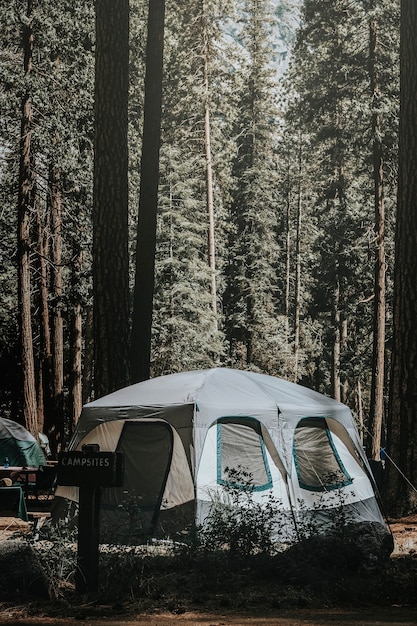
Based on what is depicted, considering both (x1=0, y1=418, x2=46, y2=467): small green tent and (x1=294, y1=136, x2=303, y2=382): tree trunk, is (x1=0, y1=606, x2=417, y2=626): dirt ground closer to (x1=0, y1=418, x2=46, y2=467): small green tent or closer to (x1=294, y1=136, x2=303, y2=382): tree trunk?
(x1=0, y1=418, x2=46, y2=467): small green tent

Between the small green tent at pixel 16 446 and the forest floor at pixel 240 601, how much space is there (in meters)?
12.4

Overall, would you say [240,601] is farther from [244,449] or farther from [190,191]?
[190,191]

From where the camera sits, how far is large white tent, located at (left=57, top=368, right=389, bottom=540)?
9.94 meters

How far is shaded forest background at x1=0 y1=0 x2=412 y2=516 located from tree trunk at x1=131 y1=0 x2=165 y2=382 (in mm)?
148

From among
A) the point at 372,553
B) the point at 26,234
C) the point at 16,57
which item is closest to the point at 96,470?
the point at 372,553

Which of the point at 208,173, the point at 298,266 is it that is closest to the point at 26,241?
the point at 208,173

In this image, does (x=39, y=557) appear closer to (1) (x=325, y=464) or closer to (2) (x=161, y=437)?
(2) (x=161, y=437)

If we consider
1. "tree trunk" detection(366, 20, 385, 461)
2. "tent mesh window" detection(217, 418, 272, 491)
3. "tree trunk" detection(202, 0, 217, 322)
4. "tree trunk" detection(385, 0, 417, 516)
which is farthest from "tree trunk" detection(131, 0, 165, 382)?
"tree trunk" detection(202, 0, 217, 322)

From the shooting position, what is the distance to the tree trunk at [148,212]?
1243cm

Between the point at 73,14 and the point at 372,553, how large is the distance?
1888 cm

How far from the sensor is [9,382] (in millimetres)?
38156

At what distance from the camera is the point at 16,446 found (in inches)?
757

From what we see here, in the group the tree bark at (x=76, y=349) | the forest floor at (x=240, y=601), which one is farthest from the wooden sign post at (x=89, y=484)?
the tree bark at (x=76, y=349)

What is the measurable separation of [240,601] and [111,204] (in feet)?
20.2
